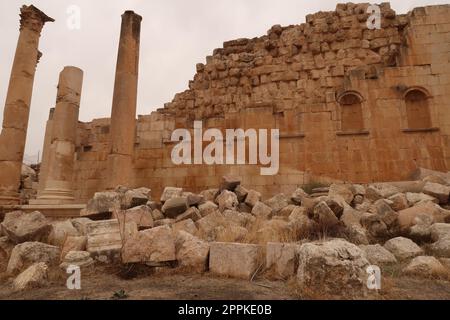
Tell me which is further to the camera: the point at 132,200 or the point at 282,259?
the point at 132,200

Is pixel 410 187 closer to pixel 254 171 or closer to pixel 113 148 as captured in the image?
pixel 254 171

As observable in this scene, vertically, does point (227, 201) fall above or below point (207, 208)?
above

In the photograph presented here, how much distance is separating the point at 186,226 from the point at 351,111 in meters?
7.48

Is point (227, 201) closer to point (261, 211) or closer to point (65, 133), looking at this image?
point (261, 211)

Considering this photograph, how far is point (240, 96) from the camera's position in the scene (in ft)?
41.9

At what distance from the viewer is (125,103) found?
992 centimetres

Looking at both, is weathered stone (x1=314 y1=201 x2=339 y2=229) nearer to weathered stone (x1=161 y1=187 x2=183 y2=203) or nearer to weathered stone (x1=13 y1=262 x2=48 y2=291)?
→ weathered stone (x1=161 y1=187 x2=183 y2=203)

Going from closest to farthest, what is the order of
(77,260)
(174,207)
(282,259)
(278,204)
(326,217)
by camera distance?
(282,259)
(77,260)
(326,217)
(174,207)
(278,204)

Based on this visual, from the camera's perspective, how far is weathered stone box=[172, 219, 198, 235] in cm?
526

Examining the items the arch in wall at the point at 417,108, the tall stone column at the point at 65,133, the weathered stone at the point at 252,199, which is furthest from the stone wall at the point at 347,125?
the weathered stone at the point at 252,199

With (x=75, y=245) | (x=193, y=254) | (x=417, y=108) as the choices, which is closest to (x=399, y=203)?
(x=193, y=254)

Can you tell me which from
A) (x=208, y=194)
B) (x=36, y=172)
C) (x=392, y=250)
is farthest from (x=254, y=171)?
(x=36, y=172)

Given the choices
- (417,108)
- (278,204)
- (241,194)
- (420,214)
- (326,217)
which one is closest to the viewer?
(326,217)

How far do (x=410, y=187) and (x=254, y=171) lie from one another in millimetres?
4321
